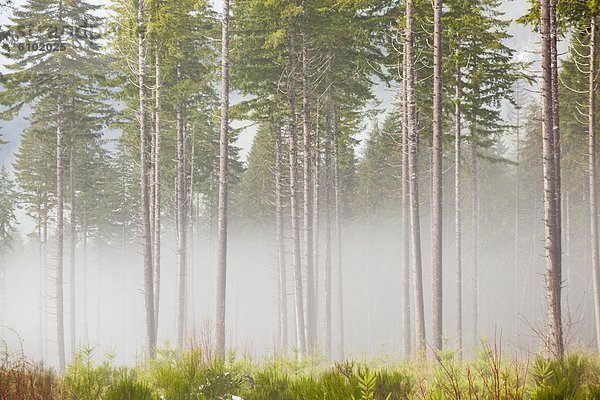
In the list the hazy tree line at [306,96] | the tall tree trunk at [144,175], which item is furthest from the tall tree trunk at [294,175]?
the tall tree trunk at [144,175]

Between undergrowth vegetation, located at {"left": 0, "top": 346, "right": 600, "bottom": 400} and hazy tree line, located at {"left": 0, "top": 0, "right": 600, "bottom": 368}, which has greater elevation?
hazy tree line, located at {"left": 0, "top": 0, "right": 600, "bottom": 368}

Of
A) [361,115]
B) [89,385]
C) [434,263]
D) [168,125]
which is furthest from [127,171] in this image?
[89,385]

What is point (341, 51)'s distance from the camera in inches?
730

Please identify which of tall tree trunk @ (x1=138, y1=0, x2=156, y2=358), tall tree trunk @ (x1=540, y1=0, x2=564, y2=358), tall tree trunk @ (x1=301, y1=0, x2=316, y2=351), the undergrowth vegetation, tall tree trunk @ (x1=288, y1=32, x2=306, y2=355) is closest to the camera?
the undergrowth vegetation

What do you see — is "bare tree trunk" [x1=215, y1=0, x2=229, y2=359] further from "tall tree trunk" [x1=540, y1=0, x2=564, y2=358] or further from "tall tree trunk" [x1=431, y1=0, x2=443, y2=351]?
"tall tree trunk" [x1=540, y1=0, x2=564, y2=358]

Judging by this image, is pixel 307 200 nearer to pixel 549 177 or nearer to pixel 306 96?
pixel 306 96

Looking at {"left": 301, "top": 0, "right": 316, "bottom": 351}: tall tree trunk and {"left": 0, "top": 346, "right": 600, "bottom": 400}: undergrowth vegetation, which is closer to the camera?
{"left": 0, "top": 346, "right": 600, "bottom": 400}: undergrowth vegetation

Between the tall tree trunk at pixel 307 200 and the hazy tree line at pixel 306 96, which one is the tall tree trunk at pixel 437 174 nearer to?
the hazy tree line at pixel 306 96

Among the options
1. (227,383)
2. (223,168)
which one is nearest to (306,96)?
(223,168)

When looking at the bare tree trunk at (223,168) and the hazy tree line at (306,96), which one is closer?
the hazy tree line at (306,96)

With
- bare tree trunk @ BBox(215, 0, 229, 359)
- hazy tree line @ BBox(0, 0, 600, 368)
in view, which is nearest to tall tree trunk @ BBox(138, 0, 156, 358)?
hazy tree line @ BBox(0, 0, 600, 368)

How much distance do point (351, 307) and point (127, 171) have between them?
2530 cm

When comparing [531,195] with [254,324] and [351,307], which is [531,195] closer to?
[351,307]

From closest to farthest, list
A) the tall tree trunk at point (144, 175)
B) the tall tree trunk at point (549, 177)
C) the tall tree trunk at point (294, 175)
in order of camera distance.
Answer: the tall tree trunk at point (549, 177)
the tall tree trunk at point (144, 175)
the tall tree trunk at point (294, 175)
